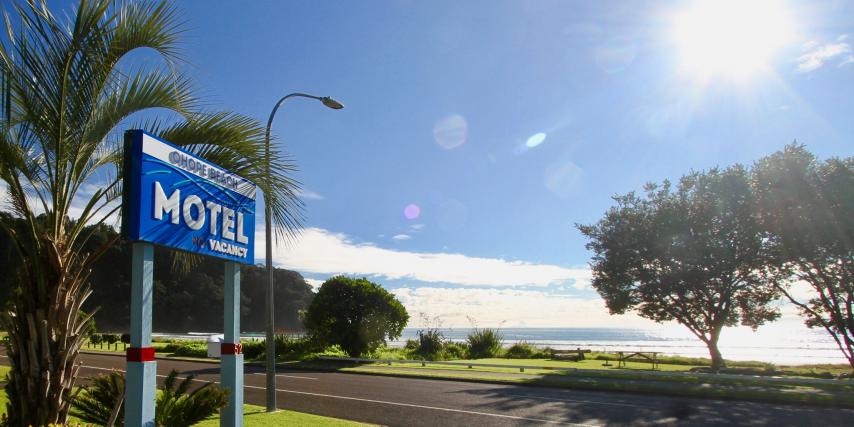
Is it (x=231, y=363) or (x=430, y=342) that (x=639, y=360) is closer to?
(x=430, y=342)

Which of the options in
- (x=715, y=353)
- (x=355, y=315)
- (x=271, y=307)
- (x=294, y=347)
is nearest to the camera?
(x=271, y=307)

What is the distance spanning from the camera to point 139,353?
576 cm

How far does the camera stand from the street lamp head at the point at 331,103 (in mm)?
13281

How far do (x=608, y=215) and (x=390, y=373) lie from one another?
46.3 ft

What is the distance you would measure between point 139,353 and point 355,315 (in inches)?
926

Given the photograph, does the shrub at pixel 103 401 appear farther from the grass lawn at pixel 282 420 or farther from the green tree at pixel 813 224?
the green tree at pixel 813 224

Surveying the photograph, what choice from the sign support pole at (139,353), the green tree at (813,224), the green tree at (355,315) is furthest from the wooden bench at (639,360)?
the sign support pole at (139,353)

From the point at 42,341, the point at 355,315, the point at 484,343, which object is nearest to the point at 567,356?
the point at 484,343

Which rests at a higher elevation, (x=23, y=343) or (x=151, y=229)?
(x=151, y=229)

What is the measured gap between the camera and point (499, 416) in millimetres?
12070

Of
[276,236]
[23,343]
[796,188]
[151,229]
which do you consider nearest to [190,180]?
[151,229]

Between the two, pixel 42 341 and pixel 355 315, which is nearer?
pixel 42 341

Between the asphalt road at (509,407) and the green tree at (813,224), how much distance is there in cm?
1021

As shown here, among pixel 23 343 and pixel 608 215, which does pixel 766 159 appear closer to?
pixel 608 215
